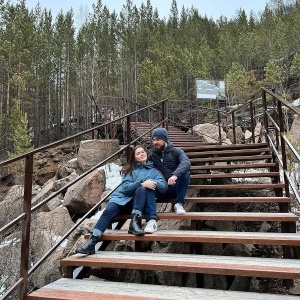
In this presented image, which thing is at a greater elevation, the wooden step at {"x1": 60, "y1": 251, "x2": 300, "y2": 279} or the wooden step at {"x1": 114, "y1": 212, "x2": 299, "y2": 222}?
the wooden step at {"x1": 114, "y1": 212, "x2": 299, "y2": 222}

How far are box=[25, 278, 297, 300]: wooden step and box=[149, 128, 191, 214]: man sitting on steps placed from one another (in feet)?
3.62

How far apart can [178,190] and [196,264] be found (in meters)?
1.17

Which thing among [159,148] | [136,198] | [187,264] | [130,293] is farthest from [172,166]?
[130,293]

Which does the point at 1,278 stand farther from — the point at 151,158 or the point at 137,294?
the point at 137,294

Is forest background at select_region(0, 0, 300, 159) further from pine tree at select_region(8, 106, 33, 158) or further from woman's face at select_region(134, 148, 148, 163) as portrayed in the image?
woman's face at select_region(134, 148, 148, 163)

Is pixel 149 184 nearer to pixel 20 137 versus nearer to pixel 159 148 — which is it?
pixel 159 148

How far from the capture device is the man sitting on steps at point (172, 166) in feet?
10.4

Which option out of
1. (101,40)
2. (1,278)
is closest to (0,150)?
(101,40)

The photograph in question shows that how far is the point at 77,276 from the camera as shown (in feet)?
A: 8.02

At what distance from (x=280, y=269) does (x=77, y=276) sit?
1.54m

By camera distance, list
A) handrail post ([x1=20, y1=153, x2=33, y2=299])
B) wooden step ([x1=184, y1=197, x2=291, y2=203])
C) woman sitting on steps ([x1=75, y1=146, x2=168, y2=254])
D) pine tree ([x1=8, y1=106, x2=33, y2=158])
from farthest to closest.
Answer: pine tree ([x1=8, y1=106, x2=33, y2=158]), wooden step ([x1=184, y1=197, x2=291, y2=203]), woman sitting on steps ([x1=75, y1=146, x2=168, y2=254]), handrail post ([x1=20, y1=153, x2=33, y2=299])

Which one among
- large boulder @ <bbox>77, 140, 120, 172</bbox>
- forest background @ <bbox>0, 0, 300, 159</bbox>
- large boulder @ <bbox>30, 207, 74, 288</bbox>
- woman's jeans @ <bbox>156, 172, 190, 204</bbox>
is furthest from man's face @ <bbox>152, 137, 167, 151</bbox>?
forest background @ <bbox>0, 0, 300, 159</bbox>

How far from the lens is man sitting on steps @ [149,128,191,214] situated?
10.4ft

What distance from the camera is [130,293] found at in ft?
6.43
